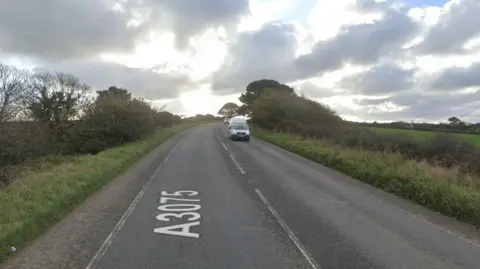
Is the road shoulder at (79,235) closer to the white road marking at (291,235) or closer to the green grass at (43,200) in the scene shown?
the green grass at (43,200)

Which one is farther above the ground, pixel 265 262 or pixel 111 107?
pixel 111 107

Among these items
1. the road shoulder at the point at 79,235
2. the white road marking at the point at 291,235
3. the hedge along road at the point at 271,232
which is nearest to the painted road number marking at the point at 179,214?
the hedge along road at the point at 271,232

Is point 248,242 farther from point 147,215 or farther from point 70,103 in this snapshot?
point 70,103

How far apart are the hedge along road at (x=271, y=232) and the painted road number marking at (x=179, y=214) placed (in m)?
0.02

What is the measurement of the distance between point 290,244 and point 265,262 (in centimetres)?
112

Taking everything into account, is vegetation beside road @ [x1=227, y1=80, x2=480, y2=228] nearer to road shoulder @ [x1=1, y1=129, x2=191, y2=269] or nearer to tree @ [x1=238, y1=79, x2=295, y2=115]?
road shoulder @ [x1=1, y1=129, x2=191, y2=269]

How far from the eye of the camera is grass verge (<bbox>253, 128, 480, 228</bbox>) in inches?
414

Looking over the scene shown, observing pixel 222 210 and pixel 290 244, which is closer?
pixel 290 244

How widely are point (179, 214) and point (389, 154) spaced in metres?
13.9

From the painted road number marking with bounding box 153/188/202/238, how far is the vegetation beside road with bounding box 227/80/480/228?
6189mm

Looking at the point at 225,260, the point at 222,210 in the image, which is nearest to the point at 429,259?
the point at 225,260

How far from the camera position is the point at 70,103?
41.4 m

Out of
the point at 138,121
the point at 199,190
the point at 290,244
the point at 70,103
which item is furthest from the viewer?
the point at 70,103

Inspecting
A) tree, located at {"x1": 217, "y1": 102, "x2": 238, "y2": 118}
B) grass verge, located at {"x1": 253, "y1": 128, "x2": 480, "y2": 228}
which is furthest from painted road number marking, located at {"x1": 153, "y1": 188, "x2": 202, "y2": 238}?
tree, located at {"x1": 217, "y1": 102, "x2": 238, "y2": 118}
